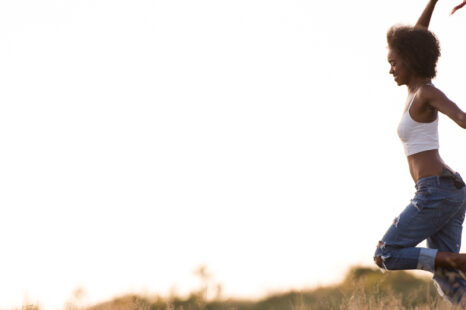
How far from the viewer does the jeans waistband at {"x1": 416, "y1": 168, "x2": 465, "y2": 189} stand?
5.03 metres

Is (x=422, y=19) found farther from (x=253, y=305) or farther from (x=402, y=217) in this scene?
(x=253, y=305)

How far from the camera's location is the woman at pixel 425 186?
505 centimetres

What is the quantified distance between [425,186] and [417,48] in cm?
106

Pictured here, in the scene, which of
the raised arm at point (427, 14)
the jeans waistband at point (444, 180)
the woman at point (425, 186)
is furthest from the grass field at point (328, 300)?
the raised arm at point (427, 14)

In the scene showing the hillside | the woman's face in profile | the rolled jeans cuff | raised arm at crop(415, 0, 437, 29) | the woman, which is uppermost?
raised arm at crop(415, 0, 437, 29)

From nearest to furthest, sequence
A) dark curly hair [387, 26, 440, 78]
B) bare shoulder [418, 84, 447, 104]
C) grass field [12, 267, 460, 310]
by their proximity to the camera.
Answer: bare shoulder [418, 84, 447, 104] → dark curly hair [387, 26, 440, 78] → grass field [12, 267, 460, 310]

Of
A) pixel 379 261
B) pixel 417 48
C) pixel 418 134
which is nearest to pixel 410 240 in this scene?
pixel 379 261

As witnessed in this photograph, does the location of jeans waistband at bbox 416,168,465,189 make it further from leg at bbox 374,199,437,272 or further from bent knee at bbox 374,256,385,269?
bent knee at bbox 374,256,385,269

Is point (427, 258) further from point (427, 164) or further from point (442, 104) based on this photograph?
point (442, 104)

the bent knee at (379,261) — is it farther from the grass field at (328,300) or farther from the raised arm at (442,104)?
the raised arm at (442,104)

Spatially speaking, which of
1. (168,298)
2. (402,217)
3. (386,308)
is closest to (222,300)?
(168,298)

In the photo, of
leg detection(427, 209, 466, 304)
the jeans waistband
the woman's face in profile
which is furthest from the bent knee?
the woman's face in profile

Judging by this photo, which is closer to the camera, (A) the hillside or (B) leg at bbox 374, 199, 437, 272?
(B) leg at bbox 374, 199, 437, 272

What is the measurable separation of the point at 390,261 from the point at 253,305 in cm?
543
